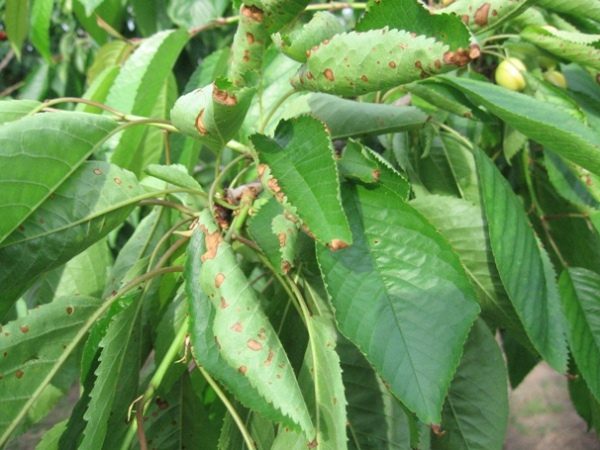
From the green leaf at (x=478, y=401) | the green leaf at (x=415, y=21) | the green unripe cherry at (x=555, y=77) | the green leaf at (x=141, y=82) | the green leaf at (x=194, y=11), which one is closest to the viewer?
the green leaf at (x=415, y=21)

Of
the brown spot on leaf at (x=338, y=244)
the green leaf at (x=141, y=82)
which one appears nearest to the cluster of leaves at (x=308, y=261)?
the brown spot on leaf at (x=338, y=244)

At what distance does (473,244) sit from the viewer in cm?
64

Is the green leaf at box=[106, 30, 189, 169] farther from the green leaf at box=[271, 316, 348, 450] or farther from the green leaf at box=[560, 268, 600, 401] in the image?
the green leaf at box=[560, 268, 600, 401]

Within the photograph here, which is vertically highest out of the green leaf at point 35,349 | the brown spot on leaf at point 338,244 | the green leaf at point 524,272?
the brown spot on leaf at point 338,244

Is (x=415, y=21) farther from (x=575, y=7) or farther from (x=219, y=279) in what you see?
(x=575, y=7)

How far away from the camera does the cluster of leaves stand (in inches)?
18.4

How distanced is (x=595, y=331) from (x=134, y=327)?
0.46m

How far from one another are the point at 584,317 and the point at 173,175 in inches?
17.5

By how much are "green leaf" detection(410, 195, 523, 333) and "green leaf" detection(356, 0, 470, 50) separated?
0.20 meters

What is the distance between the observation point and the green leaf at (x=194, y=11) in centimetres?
127

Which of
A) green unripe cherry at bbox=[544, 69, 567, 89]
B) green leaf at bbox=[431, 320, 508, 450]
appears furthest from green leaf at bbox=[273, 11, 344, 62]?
green unripe cherry at bbox=[544, 69, 567, 89]

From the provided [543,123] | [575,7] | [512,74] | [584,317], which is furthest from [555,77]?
[543,123]

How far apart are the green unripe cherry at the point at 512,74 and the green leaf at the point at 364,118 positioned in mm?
225

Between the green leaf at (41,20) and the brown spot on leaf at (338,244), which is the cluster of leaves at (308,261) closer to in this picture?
the brown spot on leaf at (338,244)
